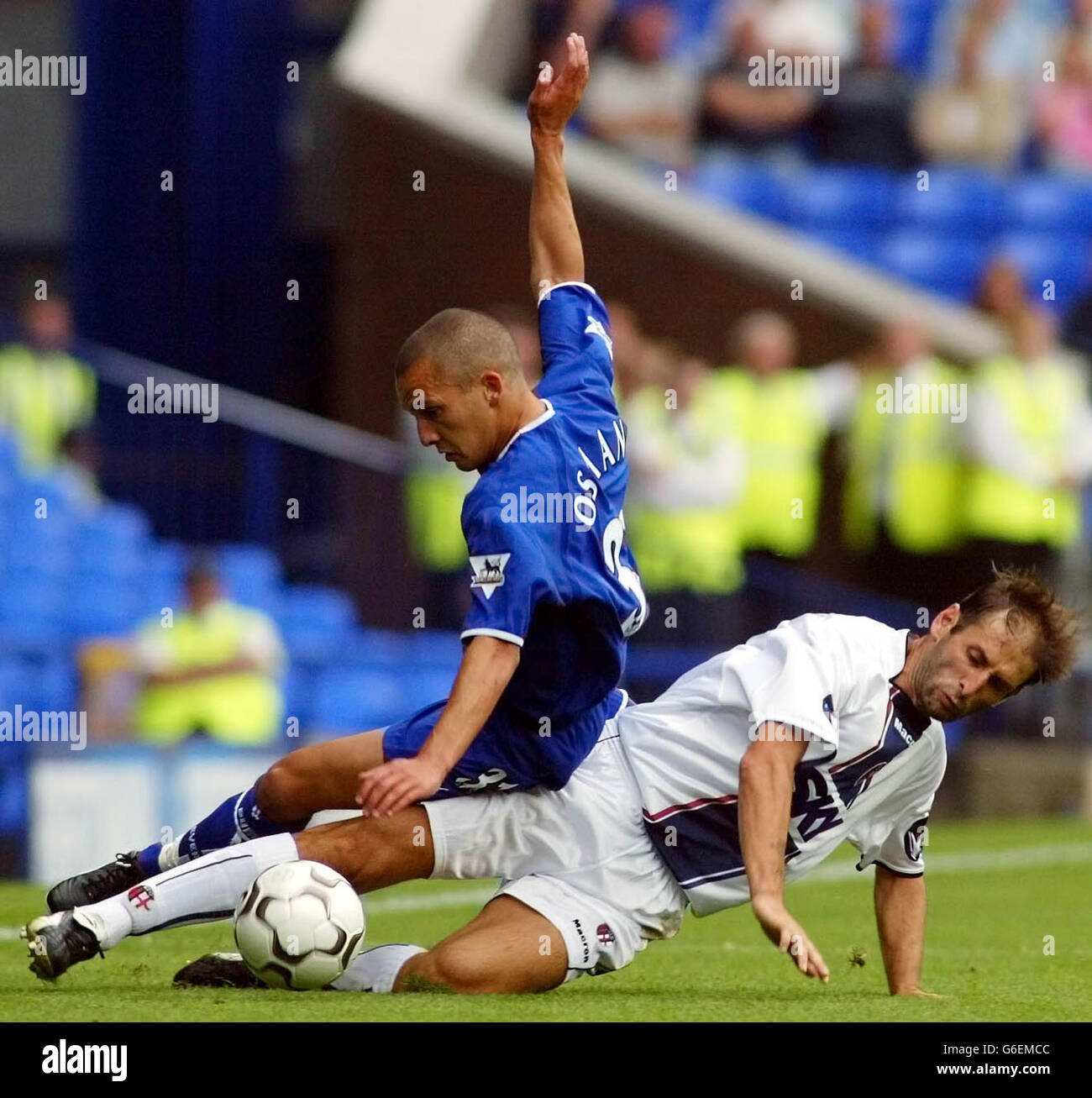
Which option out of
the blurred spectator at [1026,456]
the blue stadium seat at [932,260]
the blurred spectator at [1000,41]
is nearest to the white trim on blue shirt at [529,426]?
the blurred spectator at [1026,456]

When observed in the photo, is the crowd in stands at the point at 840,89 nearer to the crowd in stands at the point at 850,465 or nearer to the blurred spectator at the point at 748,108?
the blurred spectator at the point at 748,108

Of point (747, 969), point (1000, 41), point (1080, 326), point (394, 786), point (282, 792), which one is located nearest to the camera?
point (394, 786)

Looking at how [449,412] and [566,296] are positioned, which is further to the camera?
[566,296]

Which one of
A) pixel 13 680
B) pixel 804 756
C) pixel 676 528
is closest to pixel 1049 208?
pixel 676 528

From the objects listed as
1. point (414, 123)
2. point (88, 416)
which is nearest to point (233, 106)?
point (414, 123)

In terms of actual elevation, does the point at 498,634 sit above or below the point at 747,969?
above

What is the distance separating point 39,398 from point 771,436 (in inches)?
168

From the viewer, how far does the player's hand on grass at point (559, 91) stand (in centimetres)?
613

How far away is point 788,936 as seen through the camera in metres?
4.83

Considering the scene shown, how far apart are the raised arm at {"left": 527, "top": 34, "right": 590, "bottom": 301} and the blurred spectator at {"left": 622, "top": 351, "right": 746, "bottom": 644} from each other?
21.7 ft

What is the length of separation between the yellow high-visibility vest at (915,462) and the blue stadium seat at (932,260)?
2.26 m

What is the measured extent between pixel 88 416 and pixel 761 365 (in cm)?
399

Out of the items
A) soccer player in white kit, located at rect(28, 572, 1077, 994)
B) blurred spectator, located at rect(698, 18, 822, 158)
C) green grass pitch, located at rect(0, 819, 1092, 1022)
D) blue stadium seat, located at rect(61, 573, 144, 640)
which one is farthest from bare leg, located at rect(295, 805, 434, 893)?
blurred spectator, located at rect(698, 18, 822, 158)

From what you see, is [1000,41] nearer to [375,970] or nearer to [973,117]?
[973,117]
